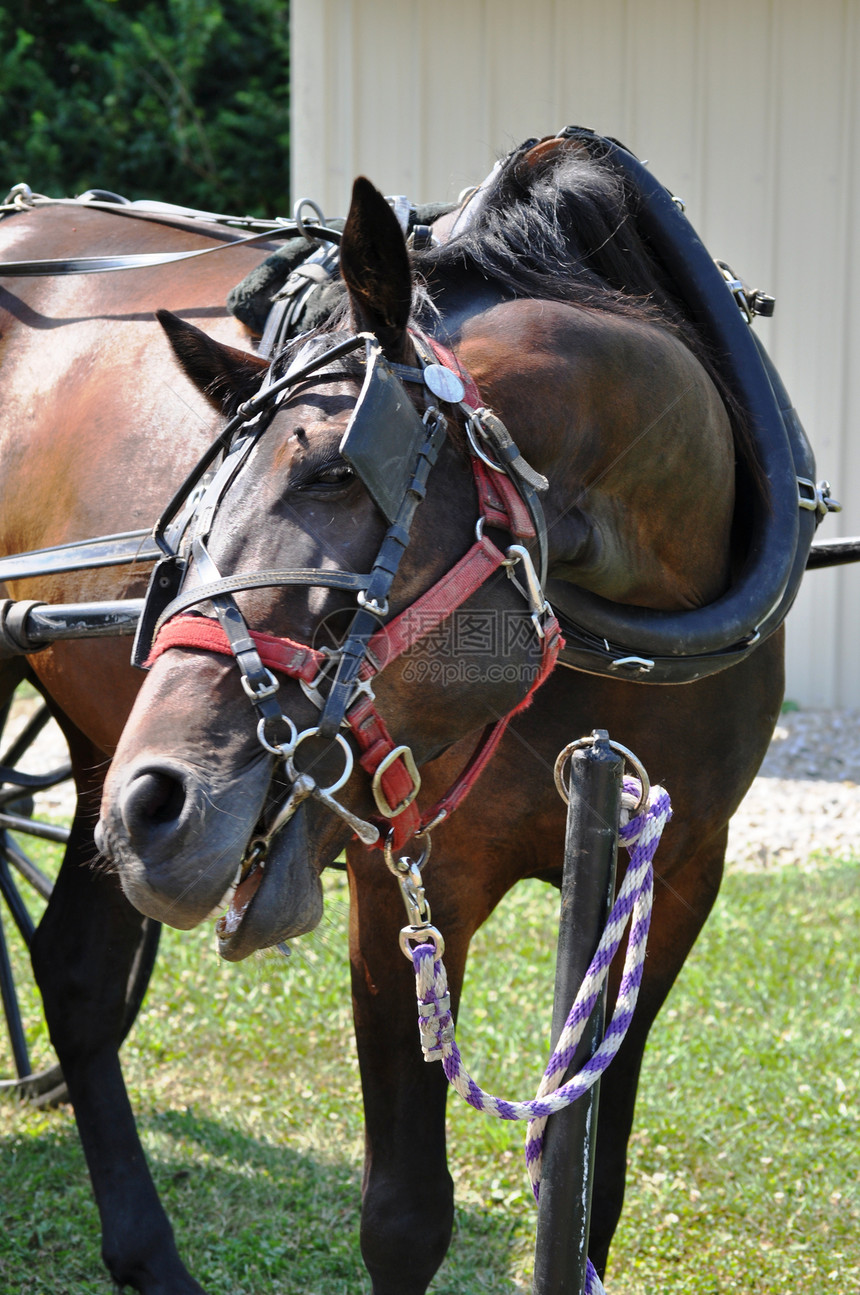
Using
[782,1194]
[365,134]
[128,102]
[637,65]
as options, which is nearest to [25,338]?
[782,1194]

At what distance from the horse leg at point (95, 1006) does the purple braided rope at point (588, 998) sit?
137 centimetres

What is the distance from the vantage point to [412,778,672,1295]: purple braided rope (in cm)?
149

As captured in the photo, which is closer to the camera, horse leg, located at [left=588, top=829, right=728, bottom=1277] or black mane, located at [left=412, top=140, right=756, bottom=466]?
black mane, located at [left=412, top=140, right=756, bottom=466]

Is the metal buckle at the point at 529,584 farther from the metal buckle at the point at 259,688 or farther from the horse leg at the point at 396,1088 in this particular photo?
the horse leg at the point at 396,1088

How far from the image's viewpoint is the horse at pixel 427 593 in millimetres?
1369

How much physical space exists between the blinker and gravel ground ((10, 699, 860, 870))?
4.15 metres

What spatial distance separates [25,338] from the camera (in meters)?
2.71

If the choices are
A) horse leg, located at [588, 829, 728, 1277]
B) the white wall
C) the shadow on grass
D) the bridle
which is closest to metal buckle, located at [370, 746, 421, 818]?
the bridle

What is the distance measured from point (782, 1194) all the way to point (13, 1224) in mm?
1797

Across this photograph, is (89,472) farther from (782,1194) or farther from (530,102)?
(530,102)

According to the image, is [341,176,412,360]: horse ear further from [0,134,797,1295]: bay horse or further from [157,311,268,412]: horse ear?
[157,311,268,412]: horse ear

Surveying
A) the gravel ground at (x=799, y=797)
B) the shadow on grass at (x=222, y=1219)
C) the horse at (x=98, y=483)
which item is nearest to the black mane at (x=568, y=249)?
the horse at (x=98, y=483)

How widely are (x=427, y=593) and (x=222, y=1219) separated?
6.91 feet

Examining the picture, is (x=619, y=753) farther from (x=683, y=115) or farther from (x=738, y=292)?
(x=683, y=115)
